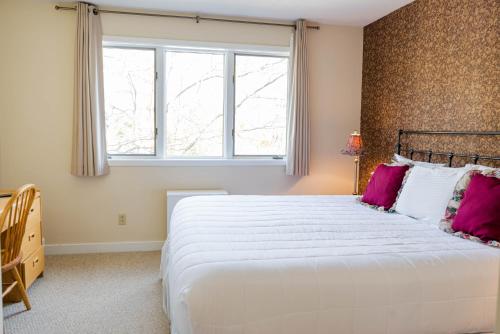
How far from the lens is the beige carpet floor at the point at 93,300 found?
7.86 ft

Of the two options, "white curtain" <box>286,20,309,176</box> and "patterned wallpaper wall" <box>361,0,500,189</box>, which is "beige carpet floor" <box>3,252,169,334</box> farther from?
"patterned wallpaper wall" <box>361,0,500,189</box>

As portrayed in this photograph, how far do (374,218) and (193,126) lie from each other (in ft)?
7.31

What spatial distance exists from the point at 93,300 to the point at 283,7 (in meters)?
3.00

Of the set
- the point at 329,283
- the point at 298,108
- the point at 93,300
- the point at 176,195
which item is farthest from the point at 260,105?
the point at 329,283

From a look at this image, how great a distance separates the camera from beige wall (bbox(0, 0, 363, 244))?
359 centimetres

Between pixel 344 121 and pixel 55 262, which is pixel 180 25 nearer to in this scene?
pixel 344 121

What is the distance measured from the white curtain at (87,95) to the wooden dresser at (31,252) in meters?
0.65

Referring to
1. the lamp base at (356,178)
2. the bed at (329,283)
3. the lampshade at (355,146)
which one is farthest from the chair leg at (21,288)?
the lamp base at (356,178)

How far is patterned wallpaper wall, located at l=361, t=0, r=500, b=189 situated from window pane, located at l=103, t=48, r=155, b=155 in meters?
2.32

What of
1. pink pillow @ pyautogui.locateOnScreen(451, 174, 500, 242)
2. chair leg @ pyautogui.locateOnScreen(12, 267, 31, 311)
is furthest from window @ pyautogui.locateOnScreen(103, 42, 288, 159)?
pink pillow @ pyautogui.locateOnScreen(451, 174, 500, 242)

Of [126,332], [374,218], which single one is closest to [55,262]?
[126,332]

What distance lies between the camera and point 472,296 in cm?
172

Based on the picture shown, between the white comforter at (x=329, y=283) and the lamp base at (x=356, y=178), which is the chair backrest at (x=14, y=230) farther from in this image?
the lamp base at (x=356, y=178)

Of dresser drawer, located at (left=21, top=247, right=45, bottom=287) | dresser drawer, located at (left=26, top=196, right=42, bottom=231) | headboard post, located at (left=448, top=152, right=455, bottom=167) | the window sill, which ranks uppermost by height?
headboard post, located at (left=448, top=152, right=455, bottom=167)
